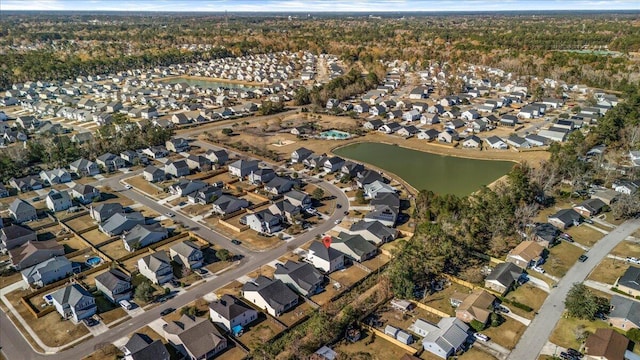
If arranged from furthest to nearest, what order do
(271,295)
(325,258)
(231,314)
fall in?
(325,258), (271,295), (231,314)

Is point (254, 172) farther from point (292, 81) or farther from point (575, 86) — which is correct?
point (575, 86)

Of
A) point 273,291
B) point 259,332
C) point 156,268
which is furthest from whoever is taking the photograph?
point 156,268

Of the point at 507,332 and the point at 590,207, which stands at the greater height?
the point at 590,207

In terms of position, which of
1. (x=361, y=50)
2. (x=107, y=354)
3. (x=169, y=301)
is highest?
(x=361, y=50)

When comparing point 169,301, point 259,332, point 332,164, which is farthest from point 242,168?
point 259,332

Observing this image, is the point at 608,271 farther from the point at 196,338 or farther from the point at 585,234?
the point at 196,338

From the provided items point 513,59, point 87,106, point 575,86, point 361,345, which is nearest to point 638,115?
point 575,86

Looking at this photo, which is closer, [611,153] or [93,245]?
[93,245]

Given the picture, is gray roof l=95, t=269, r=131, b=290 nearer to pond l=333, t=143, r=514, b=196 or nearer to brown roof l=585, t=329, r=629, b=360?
brown roof l=585, t=329, r=629, b=360
